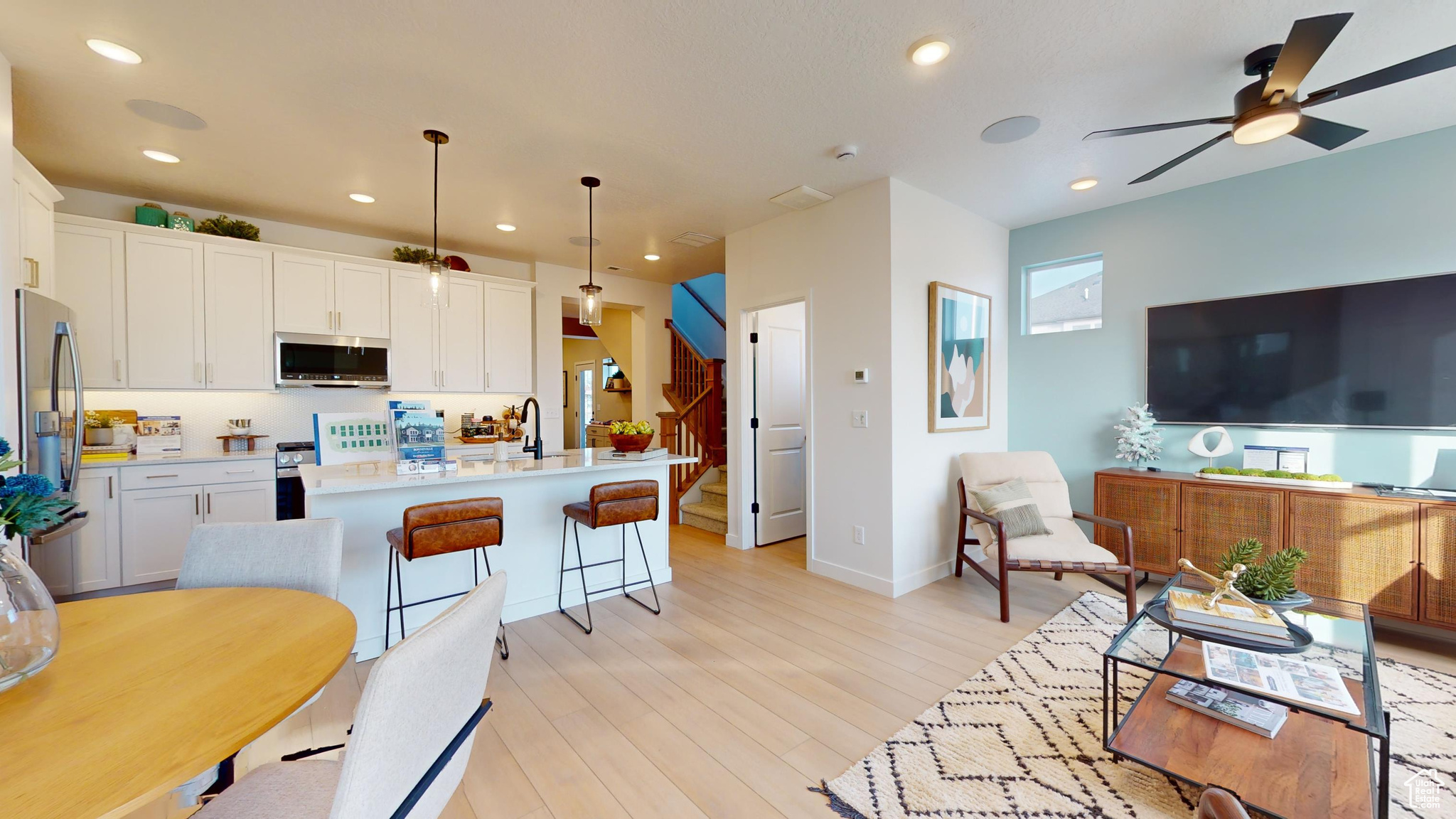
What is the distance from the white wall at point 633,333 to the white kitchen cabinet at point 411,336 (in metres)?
1.02

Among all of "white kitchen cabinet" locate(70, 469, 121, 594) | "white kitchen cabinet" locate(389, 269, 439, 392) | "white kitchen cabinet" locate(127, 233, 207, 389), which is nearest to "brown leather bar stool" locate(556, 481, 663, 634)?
"white kitchen cabinet" locate(389, 269, 439, 392)

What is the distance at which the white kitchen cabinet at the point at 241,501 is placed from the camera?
3.79 meters

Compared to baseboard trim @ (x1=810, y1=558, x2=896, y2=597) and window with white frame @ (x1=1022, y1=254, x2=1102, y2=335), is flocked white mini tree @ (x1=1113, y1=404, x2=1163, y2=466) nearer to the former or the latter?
window with white frame @ (x1=1022, y1=254, x2=1102, y2=335)

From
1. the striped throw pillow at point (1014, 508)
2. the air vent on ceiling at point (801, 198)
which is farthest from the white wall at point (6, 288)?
the striped throw pillow at point (1014, 508)

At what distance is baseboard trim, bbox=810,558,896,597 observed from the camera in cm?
367

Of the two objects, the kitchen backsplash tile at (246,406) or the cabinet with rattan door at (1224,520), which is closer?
the cabinet with rattan door at (1224,520)

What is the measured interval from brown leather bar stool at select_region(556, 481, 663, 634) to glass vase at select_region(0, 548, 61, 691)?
2.13 meters

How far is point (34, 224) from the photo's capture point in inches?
111

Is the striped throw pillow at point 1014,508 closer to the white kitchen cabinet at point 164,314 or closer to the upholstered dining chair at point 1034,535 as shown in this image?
the upholstered dining chair at point 1034,535

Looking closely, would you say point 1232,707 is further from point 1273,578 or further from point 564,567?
point 564,567

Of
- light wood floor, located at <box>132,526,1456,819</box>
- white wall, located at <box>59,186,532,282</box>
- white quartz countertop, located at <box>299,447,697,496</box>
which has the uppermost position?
white wall, located at <box>59,186,532,282</box>

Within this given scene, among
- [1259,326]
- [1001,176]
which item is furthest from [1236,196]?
[1001,176]

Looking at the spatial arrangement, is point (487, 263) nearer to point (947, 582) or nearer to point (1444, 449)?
point (947, 582)

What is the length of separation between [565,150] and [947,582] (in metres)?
3.86
